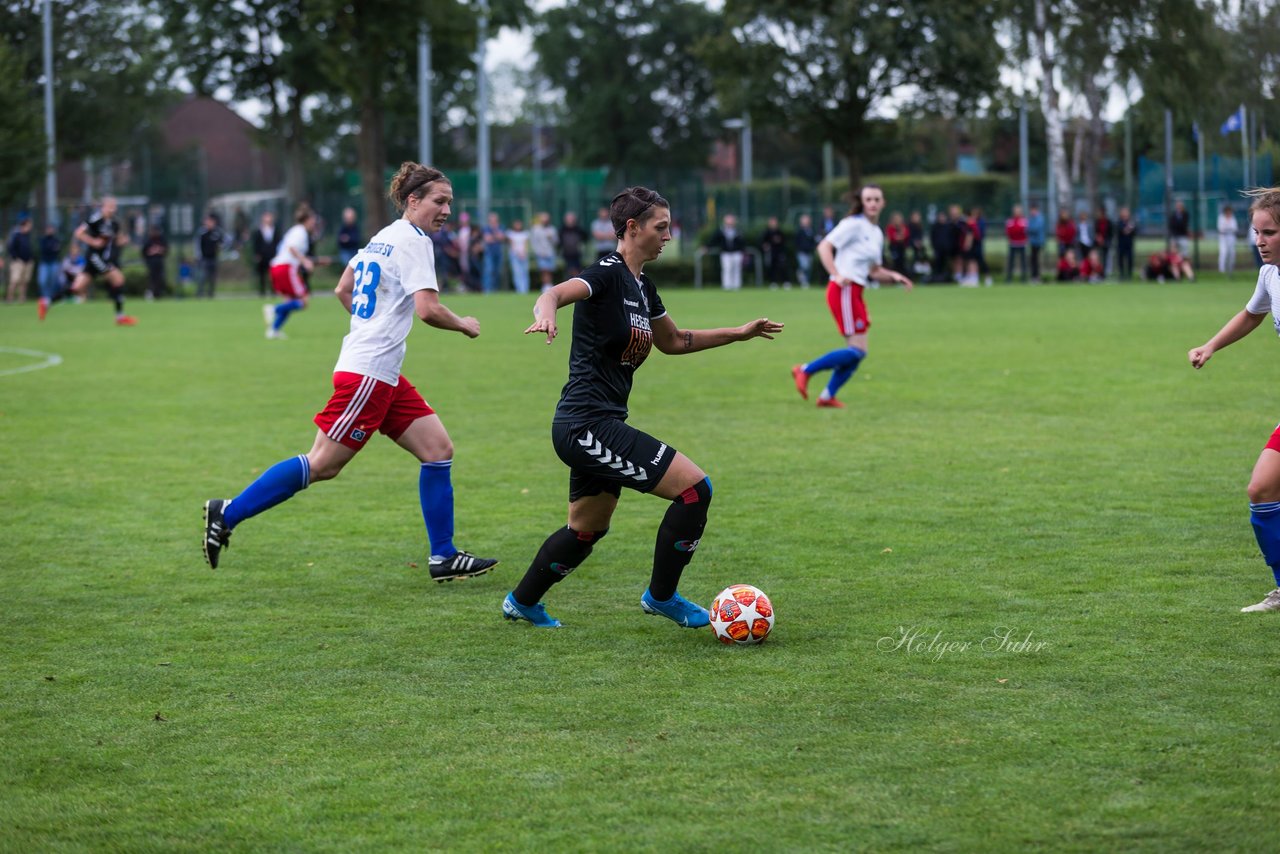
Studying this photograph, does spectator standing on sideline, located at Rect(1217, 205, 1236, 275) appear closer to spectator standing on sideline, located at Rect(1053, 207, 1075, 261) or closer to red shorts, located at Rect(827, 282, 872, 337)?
spectator standing on sideline, located at Rect(1053, 207, 1075, 261)

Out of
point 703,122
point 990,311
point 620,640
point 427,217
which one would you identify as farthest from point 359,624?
point 703,122

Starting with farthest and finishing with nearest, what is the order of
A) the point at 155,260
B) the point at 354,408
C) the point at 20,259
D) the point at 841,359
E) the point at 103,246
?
the point at 155,260
the point at 20,259
the point at 103,246
the point at 841,359
the point at 354,408

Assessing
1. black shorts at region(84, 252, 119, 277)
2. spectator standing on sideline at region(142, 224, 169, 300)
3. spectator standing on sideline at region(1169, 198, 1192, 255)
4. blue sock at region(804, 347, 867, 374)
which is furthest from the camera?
spectator standing on sideline at region(1169, 198, 1192, 255)

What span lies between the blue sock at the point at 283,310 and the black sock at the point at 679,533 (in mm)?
17114

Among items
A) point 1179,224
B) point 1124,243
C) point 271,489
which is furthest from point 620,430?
point 1179,224

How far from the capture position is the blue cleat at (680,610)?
6078 mm

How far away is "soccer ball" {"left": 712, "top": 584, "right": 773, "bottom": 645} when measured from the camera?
230 inches

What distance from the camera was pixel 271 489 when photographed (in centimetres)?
704

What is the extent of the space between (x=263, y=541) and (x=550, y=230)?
97.3 ft

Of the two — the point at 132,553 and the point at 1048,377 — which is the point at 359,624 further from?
the point at 1048,377

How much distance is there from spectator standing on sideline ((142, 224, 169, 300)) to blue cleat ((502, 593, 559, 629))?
31653 mm

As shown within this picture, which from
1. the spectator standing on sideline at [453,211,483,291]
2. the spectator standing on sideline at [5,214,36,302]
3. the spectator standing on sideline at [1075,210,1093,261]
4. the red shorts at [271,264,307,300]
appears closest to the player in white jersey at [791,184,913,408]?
the red shorts at [271,264,307,300]

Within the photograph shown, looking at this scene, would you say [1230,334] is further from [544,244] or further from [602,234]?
[544,244]

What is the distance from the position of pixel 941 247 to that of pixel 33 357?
76.5 ft
